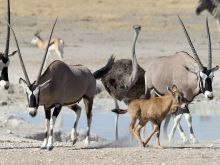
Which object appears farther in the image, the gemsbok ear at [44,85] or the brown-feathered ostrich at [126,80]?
the brown-feathered ostrich at [126,80]

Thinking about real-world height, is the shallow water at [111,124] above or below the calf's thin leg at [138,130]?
above

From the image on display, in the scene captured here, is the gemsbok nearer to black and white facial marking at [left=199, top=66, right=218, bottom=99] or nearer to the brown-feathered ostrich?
black and white facial marking at [left=199, top=66, right=218, bottom=99]

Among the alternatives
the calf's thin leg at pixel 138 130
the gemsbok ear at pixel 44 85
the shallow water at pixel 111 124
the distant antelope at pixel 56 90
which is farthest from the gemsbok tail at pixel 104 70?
the gemsbok ear at pixel 44 85

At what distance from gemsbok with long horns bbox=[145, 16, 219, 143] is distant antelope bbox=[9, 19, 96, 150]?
4.15 ft

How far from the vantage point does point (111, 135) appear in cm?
1612

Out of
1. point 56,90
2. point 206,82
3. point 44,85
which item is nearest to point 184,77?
point 206,82

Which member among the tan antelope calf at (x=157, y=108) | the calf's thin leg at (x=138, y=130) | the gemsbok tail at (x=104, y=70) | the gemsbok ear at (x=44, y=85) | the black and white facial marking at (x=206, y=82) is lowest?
the calf's thin leg at (x=138, y=130)

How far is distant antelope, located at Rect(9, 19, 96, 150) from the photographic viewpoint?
11.9 metres

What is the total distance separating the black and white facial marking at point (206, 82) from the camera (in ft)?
42.3

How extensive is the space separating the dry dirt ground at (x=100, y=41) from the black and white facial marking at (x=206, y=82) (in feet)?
2.62

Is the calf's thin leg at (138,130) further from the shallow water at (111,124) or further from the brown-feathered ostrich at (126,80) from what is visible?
the brown-feathered ostrich at (126,80)

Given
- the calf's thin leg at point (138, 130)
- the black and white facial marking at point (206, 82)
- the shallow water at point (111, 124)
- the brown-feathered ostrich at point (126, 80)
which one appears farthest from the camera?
the shallow water at point (111, 124)

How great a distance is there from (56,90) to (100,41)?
2066 centimetres

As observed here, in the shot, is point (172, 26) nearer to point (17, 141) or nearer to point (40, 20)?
point (40, 20)
